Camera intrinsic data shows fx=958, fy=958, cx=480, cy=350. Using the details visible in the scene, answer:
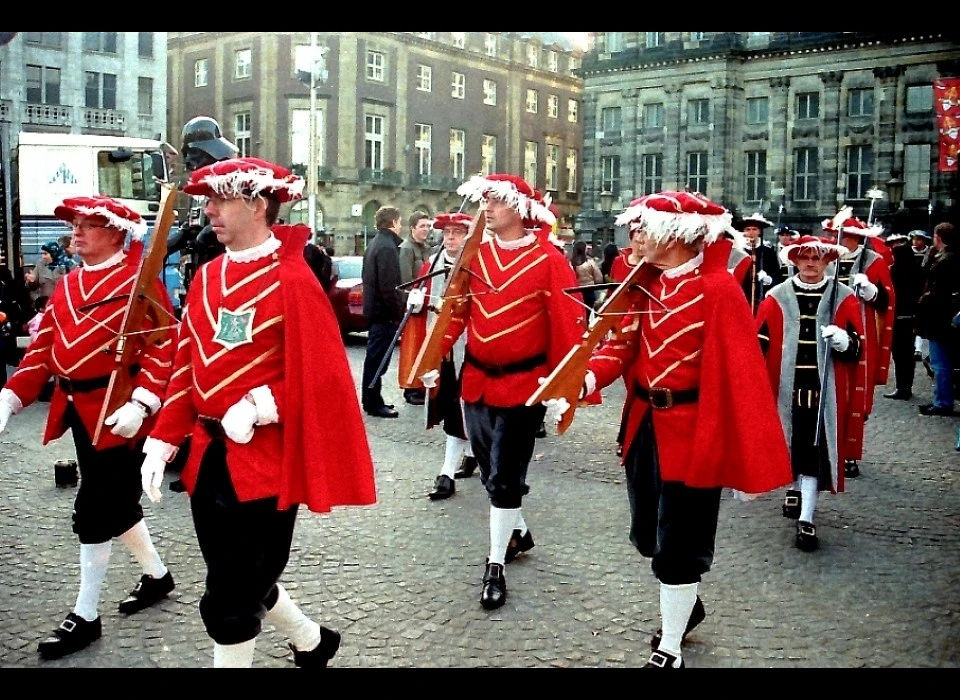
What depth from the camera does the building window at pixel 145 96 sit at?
43844mm

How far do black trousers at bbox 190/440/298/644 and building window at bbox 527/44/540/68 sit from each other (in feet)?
182

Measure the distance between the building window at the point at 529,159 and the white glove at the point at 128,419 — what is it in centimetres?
5268

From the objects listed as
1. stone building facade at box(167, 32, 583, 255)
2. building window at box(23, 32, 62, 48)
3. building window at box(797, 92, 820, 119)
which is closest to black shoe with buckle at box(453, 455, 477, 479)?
stone building facade at box(167, 32, 583, 255)

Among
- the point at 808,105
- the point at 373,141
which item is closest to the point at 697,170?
the point at 808,105

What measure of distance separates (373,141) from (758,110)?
18956mm

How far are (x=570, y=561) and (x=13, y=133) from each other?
42447 mm

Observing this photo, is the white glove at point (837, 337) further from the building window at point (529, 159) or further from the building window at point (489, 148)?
the building window at point (529, 159)

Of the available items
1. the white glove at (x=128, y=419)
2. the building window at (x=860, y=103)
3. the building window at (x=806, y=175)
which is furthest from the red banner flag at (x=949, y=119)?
the building window at (x=806, y=175)

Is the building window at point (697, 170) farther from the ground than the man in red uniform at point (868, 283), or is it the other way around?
the building window at point (697, 170)

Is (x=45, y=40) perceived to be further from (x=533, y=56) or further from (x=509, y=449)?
(x=509, y=449)

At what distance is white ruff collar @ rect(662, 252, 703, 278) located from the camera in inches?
170

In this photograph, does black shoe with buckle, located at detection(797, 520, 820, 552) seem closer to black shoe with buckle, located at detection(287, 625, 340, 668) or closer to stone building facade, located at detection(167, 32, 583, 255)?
black shoe with buckle, located at detection(287, 625, 340, 668)
